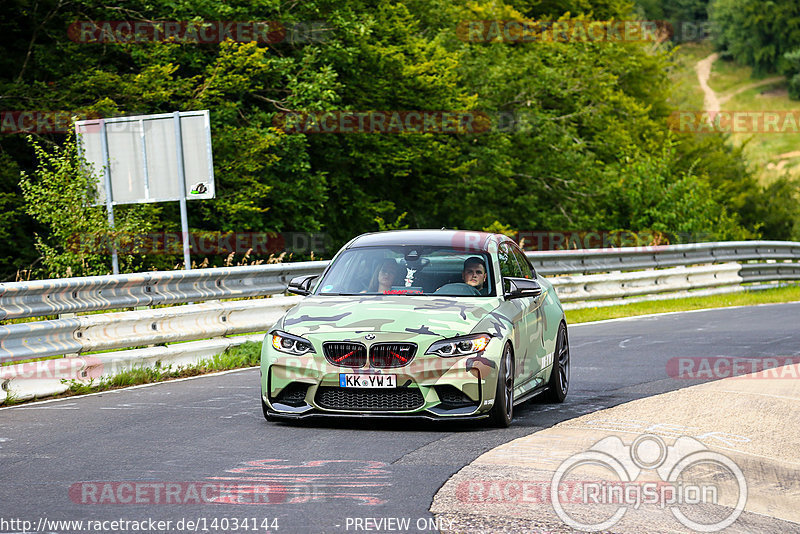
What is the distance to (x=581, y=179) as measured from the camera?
4712 centimetres

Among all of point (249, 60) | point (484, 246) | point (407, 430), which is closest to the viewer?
point (407, 430)

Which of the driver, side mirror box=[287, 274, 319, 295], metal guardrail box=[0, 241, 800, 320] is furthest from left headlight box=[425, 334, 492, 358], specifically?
metal guardrail box=[0, 241, 800, 320]

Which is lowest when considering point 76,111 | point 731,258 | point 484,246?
point 731,258

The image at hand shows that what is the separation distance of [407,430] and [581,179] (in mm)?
39382

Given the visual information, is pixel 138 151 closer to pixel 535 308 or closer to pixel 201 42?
pixel 535 308

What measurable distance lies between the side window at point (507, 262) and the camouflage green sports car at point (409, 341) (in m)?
0.17

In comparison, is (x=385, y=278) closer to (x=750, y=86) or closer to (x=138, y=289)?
(x=138, y=289)

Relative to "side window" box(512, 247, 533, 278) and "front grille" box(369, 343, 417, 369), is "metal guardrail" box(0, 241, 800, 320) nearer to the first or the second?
"front grille" box(369, 343, 417, 369)

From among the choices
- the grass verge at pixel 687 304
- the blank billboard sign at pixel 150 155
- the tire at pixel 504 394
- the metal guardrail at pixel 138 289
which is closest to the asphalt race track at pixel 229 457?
the tire at pixel 504 394

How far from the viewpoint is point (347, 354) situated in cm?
848

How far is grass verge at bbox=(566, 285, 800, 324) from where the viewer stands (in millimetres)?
20998

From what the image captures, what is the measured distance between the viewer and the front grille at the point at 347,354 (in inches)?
333

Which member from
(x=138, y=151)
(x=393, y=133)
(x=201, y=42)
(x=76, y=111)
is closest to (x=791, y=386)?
(x=138, y=151)

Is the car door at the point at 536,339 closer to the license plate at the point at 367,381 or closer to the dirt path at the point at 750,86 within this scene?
the license plate at the point at 367,381
